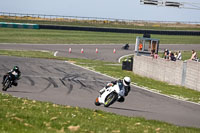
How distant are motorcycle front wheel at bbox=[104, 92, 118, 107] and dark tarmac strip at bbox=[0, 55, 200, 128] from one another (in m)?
0.28

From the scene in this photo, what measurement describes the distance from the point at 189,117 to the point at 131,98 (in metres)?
4.98

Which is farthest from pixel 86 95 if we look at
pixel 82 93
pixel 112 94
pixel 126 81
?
pixel 126 81

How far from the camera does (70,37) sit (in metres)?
69.3

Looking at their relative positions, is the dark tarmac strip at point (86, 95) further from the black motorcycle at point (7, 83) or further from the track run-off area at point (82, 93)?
the black motorcycle at point (7, 83)

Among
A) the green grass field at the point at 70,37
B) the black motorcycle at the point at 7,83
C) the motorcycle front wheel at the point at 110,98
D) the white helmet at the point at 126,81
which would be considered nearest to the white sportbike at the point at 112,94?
the motorcycle front wheel at the point at 110,98

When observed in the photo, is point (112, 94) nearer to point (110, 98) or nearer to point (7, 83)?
point (110, 98)

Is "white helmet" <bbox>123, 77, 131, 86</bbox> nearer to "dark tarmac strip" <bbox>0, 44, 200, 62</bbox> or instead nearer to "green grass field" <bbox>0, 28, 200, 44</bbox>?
"dark tarmac strip" <bbox>0, 44, 200, 62</bbox>

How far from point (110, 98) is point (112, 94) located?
30 centimetres

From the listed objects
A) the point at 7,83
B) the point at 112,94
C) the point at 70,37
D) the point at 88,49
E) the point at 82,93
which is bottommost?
the point at 88,49

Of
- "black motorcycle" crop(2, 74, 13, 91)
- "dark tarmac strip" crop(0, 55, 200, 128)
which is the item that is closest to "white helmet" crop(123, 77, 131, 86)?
"dark tarmac strip" crop(0, 55, 200, 128)

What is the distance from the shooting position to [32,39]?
62.8 metres

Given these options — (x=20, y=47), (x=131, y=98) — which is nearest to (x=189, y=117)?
(x=131, y=98)

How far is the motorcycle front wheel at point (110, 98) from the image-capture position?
17.2m

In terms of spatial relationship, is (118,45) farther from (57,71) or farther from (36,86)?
(36,86)
